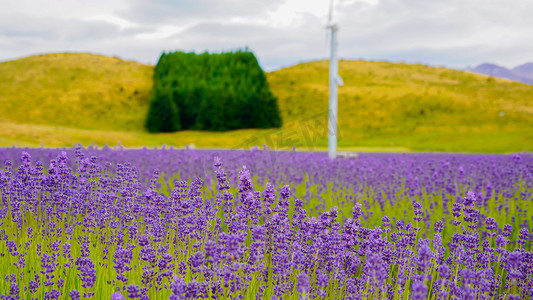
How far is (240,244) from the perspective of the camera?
268cm

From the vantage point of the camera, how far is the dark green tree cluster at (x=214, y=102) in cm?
4247

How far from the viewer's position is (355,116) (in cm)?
4541

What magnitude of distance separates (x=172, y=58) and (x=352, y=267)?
49.4 m

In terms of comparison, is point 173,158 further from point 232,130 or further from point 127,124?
point 127,124

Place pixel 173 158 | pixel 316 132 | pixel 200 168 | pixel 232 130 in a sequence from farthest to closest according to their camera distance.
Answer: pixel 232 130 < pixel 316 132 < pixel 173 158 < pixel 200 168

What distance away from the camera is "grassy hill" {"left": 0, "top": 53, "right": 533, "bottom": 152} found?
3669 centimetres

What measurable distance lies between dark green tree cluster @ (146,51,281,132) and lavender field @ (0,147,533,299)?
118 ft

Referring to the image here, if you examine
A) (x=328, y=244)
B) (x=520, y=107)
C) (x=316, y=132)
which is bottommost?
(x=328, y=244)

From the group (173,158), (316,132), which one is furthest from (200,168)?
(316,132)

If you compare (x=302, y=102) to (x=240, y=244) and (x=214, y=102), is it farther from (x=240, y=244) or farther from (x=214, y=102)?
(x=240, y=244)

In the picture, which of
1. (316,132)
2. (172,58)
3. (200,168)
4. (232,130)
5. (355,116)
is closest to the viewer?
(200,168)

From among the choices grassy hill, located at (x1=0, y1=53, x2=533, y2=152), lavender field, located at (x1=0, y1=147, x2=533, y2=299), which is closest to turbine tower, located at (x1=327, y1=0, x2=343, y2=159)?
lavender field, located at (x1=0, y1=147, x2=533, y2=299)

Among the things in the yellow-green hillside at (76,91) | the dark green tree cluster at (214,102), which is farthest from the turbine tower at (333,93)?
the yellow-green hillside at (76,91)

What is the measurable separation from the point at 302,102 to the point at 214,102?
12.1 meters
